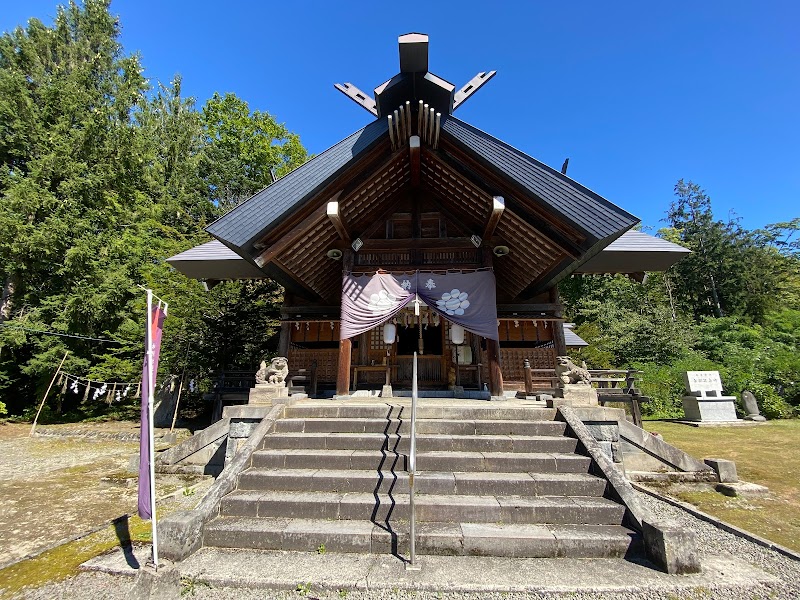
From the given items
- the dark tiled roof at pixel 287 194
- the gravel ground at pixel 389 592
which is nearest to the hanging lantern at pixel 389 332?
the dark tiled roof at pixel 287 194

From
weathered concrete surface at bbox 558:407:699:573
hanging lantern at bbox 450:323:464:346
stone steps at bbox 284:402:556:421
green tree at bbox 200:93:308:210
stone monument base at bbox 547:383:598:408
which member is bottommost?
weathered concrete surface at bbox 558:407:699:573

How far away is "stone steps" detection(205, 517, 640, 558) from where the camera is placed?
3631 millimetres

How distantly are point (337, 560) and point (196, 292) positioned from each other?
1388cm

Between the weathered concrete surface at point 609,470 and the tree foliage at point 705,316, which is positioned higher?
the tree foliage at point 705,316

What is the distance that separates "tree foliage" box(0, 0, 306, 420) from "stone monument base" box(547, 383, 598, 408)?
11969 millimetres

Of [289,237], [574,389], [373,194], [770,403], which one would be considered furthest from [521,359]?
[770,403]

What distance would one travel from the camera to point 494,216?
7543 mm

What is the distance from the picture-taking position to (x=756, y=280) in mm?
29266

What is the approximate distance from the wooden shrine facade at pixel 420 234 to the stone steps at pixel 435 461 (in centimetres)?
266

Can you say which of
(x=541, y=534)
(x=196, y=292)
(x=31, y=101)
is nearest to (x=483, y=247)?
(x=541, y=534)

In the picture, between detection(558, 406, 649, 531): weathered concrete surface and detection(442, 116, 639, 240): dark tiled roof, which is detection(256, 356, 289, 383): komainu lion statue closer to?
detection(558, 406, 649, 531): weathered concrete surface

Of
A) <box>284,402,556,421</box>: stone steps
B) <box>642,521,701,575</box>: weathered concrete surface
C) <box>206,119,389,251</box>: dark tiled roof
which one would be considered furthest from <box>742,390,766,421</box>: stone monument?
<box>206,119,389,251</box>: dark tiled roof

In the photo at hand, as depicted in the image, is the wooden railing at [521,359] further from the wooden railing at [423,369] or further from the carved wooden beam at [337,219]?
the carved wooden beam at [337,219]

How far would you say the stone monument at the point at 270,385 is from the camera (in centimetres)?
635
